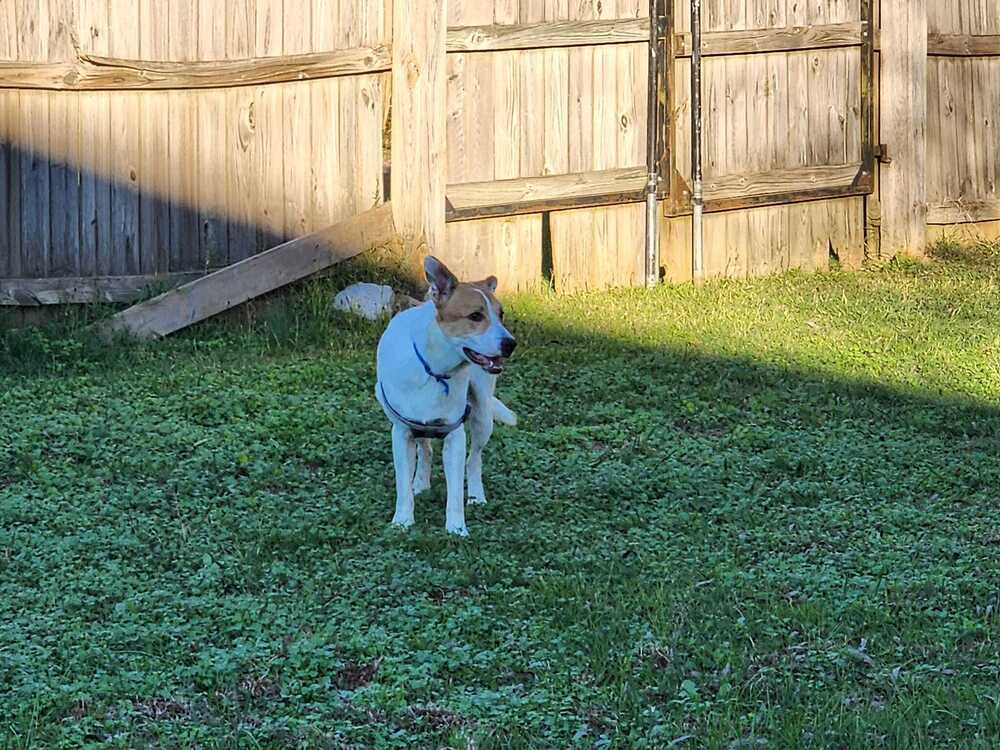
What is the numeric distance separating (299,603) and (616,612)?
3.46ft

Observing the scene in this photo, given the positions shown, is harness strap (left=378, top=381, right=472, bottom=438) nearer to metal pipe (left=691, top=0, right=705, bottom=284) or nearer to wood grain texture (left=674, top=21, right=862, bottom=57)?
metal pipe (left=691, top=0, right=705, bottom=284)

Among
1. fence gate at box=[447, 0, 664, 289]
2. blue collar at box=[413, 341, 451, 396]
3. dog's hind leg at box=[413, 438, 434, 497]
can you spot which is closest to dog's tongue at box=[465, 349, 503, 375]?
blue collar at box=[413, 341, 451, 396]

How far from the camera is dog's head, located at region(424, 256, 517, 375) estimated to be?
6113mm

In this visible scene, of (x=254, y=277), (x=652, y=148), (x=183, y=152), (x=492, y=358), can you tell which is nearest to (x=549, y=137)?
(x=652, y=148)

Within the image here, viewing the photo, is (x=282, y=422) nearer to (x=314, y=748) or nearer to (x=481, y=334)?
(x=481, y=334)

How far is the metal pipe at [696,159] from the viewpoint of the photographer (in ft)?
38.0

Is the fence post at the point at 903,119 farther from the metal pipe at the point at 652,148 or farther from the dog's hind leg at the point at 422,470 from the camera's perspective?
the dog's hind leg at the point at 422,470

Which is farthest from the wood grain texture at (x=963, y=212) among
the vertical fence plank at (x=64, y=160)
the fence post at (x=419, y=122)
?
the vertical fence plank at (x=64, y=160)

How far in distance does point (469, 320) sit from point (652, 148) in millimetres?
5696

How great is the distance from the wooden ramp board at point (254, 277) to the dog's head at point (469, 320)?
12.0 ft

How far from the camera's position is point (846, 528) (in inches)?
254

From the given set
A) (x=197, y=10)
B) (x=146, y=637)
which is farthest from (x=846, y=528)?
(x=197, y=10)

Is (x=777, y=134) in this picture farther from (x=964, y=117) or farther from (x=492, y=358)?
(x=492, y=358)

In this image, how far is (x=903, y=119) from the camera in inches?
509
